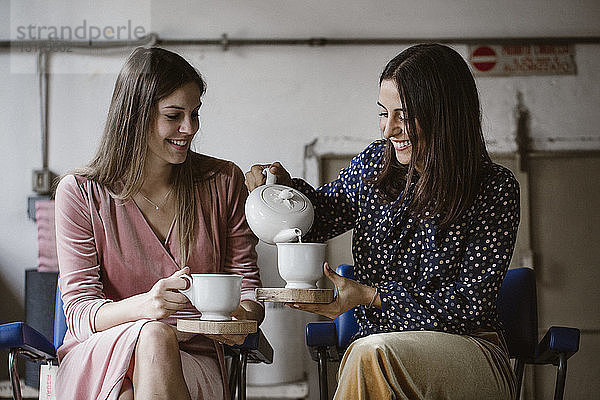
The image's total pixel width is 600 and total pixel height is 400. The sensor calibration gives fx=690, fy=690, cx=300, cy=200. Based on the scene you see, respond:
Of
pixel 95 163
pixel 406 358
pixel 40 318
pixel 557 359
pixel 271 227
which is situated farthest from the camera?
pixel 40 318

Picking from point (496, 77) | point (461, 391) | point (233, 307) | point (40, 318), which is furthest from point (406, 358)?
point (496, 77)

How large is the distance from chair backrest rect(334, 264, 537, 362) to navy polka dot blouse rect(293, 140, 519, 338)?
0.33 m

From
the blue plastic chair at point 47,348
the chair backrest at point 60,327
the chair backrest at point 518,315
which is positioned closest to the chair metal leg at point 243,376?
the blue plastic chair at point 47,348

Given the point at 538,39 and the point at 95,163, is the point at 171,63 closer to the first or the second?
the point at 95,163

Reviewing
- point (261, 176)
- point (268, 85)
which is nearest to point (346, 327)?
point (261, 176)

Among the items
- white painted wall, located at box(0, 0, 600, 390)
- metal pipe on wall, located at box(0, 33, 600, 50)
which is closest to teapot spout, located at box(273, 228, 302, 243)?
white painted wall, located at box(0, 0, 600, 390)

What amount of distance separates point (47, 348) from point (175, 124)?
0.67 meters

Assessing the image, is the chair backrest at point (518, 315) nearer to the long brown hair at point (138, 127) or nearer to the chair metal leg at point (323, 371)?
the chair metal leg at point (323, 371)

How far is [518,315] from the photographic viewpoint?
6.76 feet

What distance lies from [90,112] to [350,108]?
4.32 ft

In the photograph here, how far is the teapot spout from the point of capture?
1.63m

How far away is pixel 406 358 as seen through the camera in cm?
143

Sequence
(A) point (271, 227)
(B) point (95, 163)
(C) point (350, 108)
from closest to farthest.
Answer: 1. (A) point (271, 227)
2. (B) point (95, 163)
3. (C) point (350, 108)

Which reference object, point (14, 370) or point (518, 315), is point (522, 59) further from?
point (14, 370)
